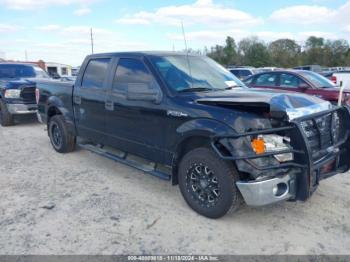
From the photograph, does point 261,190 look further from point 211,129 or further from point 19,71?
point 19,71

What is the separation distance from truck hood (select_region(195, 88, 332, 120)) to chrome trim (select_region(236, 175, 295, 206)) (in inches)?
25.2

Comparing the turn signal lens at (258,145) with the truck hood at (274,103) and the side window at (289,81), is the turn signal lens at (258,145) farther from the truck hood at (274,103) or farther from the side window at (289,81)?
the side window at (289,81)

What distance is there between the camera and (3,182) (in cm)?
507

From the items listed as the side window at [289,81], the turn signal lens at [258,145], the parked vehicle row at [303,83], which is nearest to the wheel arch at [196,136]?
the turn signal lens at [258,145]

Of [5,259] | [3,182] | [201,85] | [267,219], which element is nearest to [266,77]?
[201,85]

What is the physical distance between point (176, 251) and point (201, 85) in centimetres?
212

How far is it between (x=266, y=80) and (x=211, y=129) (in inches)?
292

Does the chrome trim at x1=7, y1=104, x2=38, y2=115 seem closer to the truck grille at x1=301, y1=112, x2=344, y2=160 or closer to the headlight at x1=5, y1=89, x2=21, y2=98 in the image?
the headlight at x1=5, y1=89, x2=21, y2=98

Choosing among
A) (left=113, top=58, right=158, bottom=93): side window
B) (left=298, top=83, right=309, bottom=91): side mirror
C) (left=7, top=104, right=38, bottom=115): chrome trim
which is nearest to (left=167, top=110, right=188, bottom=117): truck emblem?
(left=113, top=58, right=158, bottom=93): side window

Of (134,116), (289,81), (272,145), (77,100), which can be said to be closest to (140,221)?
(134,116)

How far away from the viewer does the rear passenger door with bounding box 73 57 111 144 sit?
5.24 metres

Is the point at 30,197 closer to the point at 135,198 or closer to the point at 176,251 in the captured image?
the point at 135,198

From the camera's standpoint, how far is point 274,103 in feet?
11.4

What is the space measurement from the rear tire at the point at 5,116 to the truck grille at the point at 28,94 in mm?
623
